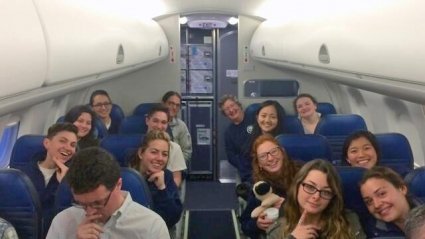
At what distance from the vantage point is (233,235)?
→ 6.05 metres

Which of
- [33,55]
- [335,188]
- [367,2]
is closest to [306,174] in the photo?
[335,188]

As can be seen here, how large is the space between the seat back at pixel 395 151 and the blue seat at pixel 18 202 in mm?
2791

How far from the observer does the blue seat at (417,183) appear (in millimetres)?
3270

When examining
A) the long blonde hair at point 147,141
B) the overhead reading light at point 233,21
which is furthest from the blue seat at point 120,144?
the overhead reading light at point 233,21

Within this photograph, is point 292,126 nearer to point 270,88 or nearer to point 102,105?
point 102,105

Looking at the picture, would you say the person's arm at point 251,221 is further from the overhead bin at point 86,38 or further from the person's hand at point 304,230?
the overhead bin at point 86,38

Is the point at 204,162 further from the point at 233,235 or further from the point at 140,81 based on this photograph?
the point at 233,235

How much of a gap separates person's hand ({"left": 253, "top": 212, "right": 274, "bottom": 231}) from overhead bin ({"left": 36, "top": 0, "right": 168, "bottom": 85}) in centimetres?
152

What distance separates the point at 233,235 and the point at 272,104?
162 cm

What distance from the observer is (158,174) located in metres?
3.86

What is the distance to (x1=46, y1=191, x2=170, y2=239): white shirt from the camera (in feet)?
8.51

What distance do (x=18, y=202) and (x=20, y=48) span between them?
1.45m

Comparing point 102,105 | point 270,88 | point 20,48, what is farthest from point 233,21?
point 20,48

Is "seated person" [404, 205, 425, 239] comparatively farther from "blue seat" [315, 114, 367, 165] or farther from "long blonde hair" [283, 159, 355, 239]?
"blue seat" [315, 114, 367, 165]
